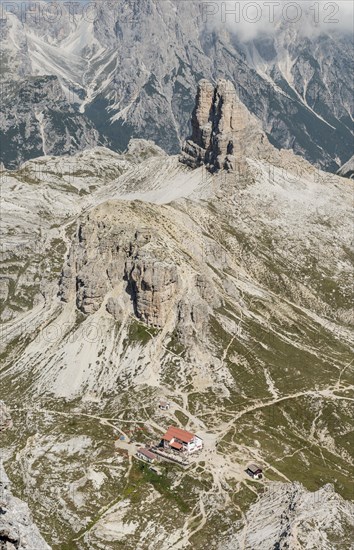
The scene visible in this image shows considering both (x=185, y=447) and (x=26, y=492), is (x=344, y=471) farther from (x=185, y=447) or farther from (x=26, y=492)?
(x=26, y=492)

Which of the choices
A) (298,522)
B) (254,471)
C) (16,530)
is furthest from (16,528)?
(254,471)

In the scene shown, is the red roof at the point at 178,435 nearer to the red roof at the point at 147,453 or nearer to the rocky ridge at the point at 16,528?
the red roof at the point at 147,453

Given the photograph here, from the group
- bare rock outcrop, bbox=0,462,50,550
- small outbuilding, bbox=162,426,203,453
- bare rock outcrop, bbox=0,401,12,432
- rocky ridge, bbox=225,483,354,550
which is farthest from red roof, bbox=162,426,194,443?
bare rock outcrop, bbox=0,462,50,550

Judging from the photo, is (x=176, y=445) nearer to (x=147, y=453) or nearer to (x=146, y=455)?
(x=147, y=453)

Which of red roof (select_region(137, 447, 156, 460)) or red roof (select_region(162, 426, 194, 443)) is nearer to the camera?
red roof (select_region(137, 447, 156, 460))

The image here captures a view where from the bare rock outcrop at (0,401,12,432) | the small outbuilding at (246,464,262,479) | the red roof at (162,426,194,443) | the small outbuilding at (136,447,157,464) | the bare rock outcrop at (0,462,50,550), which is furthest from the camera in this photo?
the bare rock outcrop at (0,401,12,432)

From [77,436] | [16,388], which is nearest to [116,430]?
[77,436]

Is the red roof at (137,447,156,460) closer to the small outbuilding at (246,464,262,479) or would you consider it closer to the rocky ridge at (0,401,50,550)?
the small outbuilding at (246,464,262,479)
